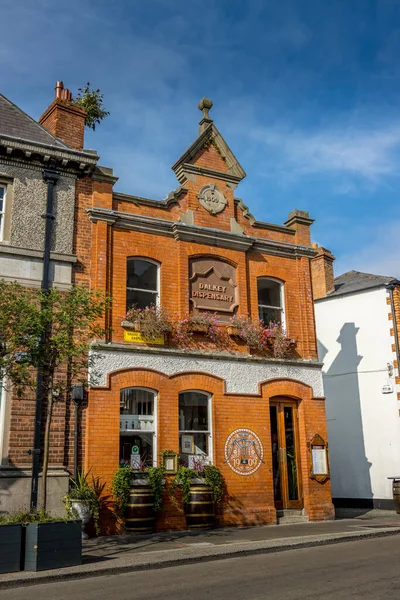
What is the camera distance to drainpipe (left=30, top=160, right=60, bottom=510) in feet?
39.2

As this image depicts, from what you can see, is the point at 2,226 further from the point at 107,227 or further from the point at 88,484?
the point at 88,484

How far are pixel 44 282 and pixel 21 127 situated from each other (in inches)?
154

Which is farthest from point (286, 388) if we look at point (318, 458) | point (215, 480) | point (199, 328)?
point (215, 480)

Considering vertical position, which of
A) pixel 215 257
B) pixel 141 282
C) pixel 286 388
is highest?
pixel 215 257

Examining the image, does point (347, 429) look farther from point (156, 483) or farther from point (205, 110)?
point (205, 110)

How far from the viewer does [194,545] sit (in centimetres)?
1141

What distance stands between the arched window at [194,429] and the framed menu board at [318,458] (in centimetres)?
296

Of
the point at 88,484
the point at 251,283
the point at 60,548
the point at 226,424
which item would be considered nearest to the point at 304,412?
the point at 226,424

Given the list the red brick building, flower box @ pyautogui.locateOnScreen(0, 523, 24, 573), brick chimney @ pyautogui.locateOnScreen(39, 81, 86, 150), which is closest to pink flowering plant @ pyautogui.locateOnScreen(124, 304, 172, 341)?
the red brick building

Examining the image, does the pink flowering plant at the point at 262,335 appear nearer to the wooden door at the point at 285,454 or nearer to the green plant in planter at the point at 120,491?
the wooden door at the point at 285,454

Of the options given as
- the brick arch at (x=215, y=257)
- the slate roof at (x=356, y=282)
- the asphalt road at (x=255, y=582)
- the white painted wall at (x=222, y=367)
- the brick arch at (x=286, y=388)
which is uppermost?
the slate roof at (x=356, y=282)

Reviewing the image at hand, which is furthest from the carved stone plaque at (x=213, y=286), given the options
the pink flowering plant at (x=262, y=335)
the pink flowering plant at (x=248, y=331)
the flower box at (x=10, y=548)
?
the flower box at (x=10, y=548)

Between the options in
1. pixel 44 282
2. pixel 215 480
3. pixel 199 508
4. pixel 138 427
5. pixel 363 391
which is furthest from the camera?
pixel 363 391

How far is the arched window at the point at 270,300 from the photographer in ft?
55.4
